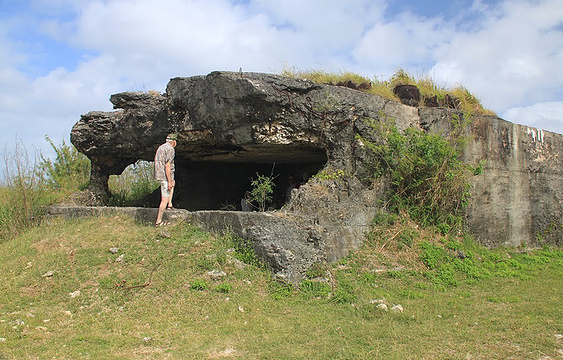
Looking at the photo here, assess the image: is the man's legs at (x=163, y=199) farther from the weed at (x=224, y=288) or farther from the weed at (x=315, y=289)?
the weed at (x=315, y=289)

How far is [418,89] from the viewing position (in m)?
8.77

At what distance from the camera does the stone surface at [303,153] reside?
21.5 feet

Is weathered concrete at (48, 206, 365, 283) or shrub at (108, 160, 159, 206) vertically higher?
shrub at (108, 160, 159, 206)

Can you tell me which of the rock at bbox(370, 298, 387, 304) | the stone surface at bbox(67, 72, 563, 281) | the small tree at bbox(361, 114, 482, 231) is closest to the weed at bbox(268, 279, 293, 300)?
the stone surface at bbox(67, 72, 563, 281)

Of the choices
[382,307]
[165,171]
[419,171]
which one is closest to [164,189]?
[165,171]

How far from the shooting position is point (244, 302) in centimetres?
512

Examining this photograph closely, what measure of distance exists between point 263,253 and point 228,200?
5.27 metres

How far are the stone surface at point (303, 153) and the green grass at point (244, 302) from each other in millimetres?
449

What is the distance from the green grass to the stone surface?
45 centimetres

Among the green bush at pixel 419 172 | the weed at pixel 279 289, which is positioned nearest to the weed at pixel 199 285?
the weed at pixel 279 289

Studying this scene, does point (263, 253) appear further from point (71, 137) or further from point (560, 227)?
point (560, 227)

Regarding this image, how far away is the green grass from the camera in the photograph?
13.4ft

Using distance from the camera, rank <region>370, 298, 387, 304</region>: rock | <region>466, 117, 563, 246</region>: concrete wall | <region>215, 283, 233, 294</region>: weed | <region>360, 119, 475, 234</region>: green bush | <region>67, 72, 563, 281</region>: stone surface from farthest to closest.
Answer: <region>466, 117, 563, 246</region>: concrete wall
<region>360, 119, 475, 234</region>: green bush
<region>67, 72, 563, 281</region>: stone surface
<region>215, 283, 233, 294</region>: weed
<region>370, 298, 387, 304</region>: rock

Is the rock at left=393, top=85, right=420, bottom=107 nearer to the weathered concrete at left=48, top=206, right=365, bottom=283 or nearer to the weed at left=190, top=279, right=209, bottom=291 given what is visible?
the weathered concrete at left=48, top=206, right=365, bottom=283
